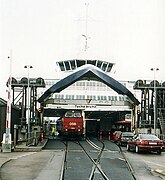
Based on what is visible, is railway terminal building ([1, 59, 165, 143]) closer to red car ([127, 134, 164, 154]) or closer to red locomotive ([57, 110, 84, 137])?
red locomotive ([57, 110, 84, 137])

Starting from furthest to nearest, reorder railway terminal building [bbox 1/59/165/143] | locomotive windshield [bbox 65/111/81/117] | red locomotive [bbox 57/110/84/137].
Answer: locomotive windshield [bbox 65/111/81/117]
red locomotive [bbox 57/110/84/137]
railway terminal building [bbox 1/59/165/143]

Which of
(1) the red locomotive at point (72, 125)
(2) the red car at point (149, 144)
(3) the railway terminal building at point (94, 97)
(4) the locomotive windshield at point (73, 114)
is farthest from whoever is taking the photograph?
(4) the locomotive windshield at point (73, 114)

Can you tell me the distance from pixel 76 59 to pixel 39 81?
49.9 ft

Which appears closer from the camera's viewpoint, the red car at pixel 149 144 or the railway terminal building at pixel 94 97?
the red car at pixel 149 144

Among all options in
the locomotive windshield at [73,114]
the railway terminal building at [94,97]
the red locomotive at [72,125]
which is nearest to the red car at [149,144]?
the railway terminal building at [94,97]

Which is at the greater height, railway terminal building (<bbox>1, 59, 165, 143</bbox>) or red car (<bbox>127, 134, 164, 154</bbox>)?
railway terminal building (<bbox>1, 59, 165, 143</bbox>)

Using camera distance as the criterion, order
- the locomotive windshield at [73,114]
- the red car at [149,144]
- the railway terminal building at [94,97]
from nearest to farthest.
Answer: the red car at [149,144]
the railway terminal building at [94,97]
the locomotive windshield at [73,114]

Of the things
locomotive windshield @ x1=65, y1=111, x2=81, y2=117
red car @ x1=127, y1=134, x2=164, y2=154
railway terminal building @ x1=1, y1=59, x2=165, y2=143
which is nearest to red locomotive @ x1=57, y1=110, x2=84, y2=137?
locomotive windshield @ x1=65, y1=111, x2=81, y2=117

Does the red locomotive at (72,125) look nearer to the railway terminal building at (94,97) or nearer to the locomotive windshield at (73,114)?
the locomotive windshield at (73,114)

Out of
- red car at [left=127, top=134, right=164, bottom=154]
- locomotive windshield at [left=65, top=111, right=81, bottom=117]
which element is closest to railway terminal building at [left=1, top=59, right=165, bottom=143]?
locomotive windshield at [left=65, top=111, right=81, bottom=117]

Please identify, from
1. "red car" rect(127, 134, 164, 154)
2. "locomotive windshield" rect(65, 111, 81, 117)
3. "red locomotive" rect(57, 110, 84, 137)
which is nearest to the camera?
"red car" rect(127, 134, 164, 154)

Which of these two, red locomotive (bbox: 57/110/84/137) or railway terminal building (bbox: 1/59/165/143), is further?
red locomotive (bbox: 57/110/84/137)

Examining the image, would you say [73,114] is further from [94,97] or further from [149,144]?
[149,144]

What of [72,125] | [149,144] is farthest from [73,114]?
[149,144]
